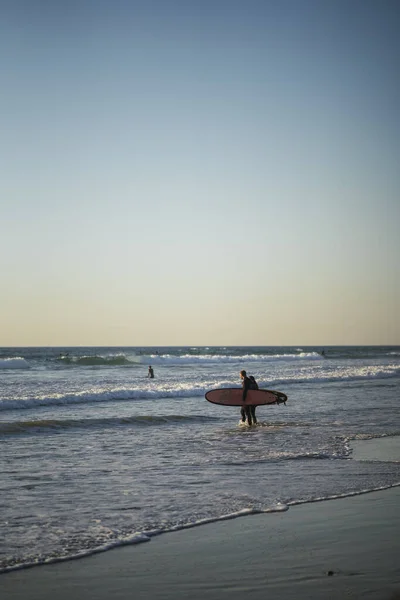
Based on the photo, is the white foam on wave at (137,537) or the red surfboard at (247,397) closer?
the white foam on wave at (137,537)

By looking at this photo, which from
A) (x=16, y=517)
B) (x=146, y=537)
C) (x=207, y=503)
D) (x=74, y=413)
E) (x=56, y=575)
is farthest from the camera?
(x=74, y=413)

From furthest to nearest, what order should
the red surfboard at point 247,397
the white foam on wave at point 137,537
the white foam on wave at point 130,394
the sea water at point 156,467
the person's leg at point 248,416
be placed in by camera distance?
1. the white foam on wave at point 130,394
2. the red surfboard at point 247,397
3. the person's leg at point 248,416
4. the sea water at point 156,467
5. the white foam on wave at point 137,537

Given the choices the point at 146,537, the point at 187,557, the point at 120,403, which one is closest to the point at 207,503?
the point at 146,537

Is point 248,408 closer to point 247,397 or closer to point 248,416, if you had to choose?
point 248,416

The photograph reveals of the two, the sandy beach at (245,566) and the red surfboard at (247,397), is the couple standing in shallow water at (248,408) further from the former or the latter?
the sandy beach at (245,566)

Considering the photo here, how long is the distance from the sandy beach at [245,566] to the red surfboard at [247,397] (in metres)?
12.2

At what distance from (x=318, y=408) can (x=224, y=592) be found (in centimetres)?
1818

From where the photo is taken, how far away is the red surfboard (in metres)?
19.8

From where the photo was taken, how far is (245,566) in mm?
5734

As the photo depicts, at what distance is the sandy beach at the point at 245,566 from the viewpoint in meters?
5.17

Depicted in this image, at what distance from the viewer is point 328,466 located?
11359 millimetres

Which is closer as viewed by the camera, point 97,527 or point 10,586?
point 10,586

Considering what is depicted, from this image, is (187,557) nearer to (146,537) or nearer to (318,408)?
(146,537)

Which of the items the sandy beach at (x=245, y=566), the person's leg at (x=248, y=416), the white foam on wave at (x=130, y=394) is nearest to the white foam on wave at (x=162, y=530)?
the sandy beach at (x=245, y=566)
